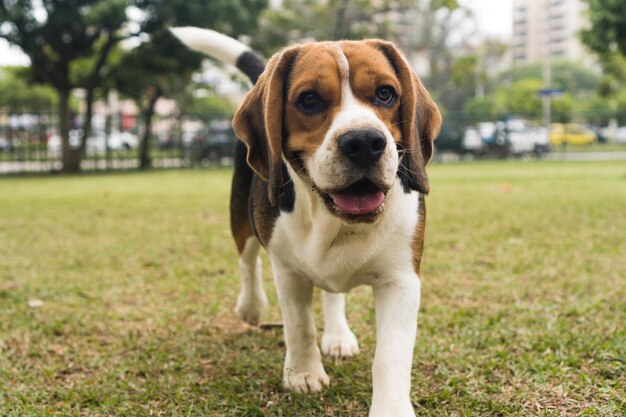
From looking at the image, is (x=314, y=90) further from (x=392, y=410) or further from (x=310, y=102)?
(x=392, y=410)

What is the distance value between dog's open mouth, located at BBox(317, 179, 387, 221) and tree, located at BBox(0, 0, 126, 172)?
17286 mm

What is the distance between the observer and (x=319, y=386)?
9.73ft

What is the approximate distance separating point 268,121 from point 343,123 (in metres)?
0.34

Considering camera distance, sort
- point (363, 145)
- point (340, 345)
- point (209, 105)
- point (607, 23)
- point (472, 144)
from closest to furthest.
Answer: point (363, 145), point (340, 345), point (607, 23), point (472, 144), point (209, 105)

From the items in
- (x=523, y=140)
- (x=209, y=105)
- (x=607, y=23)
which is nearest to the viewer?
(x=607, y=23)

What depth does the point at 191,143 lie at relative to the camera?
24078mm

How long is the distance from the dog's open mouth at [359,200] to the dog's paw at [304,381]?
938mm

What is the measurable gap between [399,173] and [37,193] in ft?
39.0

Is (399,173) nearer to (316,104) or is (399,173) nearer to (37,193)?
(316,104)

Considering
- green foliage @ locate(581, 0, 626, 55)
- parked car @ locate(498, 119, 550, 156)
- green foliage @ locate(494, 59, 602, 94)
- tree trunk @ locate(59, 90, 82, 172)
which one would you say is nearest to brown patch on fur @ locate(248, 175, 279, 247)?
green foliage @ locate(581, 0, 626, 55)

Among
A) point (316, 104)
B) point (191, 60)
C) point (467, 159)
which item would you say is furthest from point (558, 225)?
point (467, 159)

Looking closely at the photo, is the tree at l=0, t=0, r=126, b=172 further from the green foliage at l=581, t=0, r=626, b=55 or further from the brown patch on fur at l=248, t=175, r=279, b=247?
the brown patch on fur at l=248, t=175, r=279, b=247

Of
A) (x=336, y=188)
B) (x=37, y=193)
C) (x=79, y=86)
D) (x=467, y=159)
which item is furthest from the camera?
(x=467, y=159)

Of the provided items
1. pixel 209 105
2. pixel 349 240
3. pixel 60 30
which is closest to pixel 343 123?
pixel 349 240
